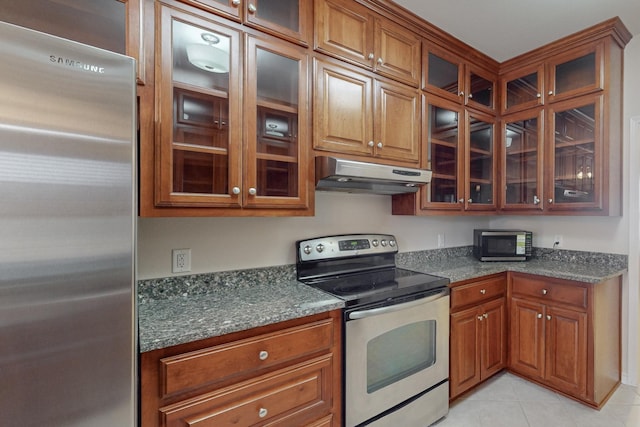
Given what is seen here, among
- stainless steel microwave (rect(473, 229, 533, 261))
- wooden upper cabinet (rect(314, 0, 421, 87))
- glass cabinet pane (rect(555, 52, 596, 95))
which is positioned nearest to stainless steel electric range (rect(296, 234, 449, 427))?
stainless steel microwave (rect(473, 229, 533, 261))

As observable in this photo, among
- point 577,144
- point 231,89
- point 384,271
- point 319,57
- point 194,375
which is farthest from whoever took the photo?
point 577,144

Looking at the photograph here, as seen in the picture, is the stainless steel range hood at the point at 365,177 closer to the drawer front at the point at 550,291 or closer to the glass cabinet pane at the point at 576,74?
the drawer front at the point at 550,291

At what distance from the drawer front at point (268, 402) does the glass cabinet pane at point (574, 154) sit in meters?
2.30

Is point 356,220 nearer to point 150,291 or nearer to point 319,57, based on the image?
point 319,57

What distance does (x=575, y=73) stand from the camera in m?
2.31

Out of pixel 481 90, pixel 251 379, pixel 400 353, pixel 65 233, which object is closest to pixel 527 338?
pixel 400 353

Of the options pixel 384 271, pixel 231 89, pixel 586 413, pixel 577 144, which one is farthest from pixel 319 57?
pixel 586 413

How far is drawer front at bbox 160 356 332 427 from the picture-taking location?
3.51ft

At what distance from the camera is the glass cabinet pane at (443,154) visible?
2.19m

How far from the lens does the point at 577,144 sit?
2.29 m

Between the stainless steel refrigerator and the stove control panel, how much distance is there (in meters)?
1.12

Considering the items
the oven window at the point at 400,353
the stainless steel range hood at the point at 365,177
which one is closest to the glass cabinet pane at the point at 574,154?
the stainless steel range hood at the point at 365,177

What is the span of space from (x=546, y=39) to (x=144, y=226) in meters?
3.13

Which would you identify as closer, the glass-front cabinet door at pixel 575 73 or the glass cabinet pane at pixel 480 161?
the glass-front cabinet door at pixel 575 73
